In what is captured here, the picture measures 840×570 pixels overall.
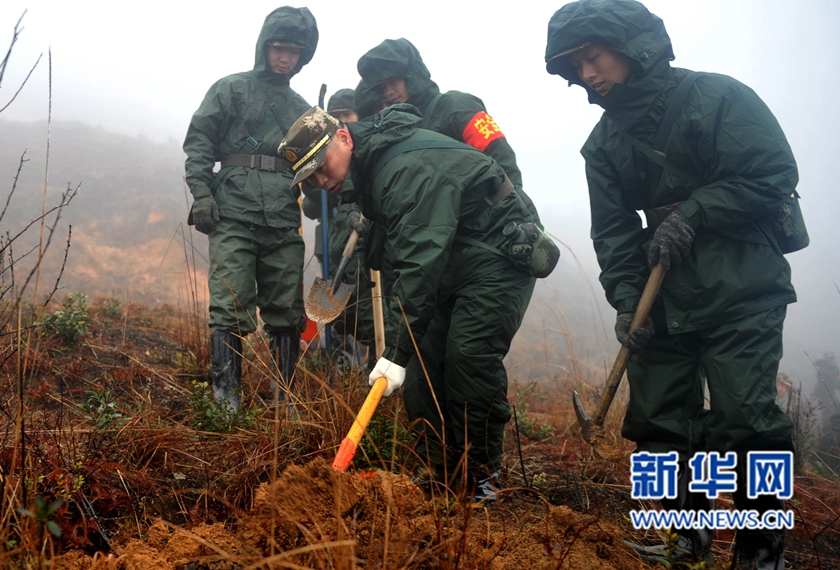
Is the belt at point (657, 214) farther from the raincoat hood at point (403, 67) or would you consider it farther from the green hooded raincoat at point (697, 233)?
the raincoat hood at point (403, 67)

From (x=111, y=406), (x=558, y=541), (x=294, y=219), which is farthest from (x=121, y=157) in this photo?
(x=558, y=541)

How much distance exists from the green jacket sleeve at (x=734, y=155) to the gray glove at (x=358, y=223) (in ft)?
7.45

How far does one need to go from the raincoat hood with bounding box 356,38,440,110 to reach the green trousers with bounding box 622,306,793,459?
264 centimetres

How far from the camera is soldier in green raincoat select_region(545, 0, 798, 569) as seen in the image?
2.18 meters

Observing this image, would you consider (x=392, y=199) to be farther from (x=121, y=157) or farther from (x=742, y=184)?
(x=121, y=157)

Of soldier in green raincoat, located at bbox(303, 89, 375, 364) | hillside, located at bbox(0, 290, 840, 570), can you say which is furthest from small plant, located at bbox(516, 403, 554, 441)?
soldier in green raincoat, located at bbox(303, 89, 375, 364)

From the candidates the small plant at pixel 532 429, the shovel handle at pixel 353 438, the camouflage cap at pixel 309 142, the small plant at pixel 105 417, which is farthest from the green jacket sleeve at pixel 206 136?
the small plant at pixel 532 429

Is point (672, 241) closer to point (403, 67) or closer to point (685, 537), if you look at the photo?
point (685, 537)

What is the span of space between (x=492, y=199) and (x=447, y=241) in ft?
1.81

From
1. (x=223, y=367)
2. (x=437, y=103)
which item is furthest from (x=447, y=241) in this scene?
(x=437, y=103)

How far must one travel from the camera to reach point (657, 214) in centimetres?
264

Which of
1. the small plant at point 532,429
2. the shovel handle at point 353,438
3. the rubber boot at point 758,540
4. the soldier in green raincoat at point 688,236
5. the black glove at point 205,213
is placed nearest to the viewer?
the shovel handle at point 353,438

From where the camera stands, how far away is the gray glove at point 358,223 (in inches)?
165

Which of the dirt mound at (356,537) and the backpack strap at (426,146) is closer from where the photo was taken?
the dirt mound at (356,537)
